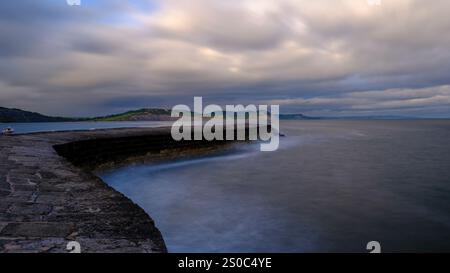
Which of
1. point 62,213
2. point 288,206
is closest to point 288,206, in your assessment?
point 288,206

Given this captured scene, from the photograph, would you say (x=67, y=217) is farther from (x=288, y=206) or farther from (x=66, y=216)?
(x=288, y=206)

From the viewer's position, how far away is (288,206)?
998 cm

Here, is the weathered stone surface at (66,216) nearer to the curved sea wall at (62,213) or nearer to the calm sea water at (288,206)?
the curved sea wall at (62,213)

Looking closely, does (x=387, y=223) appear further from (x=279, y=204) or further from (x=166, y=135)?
(x=166, y=135)

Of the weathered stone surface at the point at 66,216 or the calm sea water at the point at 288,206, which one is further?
the calm sea water at the point at 288,206

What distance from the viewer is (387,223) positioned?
8.34m

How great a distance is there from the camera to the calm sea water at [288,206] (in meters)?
7.05

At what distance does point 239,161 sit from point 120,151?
7489mm

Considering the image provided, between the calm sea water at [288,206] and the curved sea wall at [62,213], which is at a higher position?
the curved sea wall at [62,213]

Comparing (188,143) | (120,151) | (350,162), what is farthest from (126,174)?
(350,162)

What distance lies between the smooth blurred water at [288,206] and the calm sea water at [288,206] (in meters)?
0.02

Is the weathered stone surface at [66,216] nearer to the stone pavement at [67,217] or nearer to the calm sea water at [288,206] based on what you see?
the stone pavement at [67,217]

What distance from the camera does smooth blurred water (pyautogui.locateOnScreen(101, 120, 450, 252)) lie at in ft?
23.1

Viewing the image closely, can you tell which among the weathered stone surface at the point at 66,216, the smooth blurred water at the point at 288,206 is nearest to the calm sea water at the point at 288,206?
the smooth blurred water at the point at 288,206
